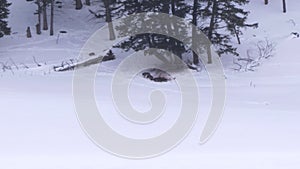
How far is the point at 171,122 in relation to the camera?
9953 mm

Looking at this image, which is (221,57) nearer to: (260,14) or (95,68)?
(95,68)

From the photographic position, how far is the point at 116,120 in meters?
9.70

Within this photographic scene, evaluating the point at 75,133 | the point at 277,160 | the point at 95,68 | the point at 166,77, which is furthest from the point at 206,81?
the point at 277,160

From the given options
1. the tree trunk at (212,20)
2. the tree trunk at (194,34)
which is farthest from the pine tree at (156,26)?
the tree trunk at (212,20)

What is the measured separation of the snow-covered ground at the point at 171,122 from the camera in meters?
6.22

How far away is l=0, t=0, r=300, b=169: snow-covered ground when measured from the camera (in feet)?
20.4

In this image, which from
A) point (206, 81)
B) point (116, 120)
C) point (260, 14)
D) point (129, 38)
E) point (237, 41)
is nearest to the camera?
point (116, 120)

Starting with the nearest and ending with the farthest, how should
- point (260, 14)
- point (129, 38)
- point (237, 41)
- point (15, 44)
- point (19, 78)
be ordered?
point (19, 78)
point (129, 38)
point (237, 41)
point (15, 44)
point (260, 14)

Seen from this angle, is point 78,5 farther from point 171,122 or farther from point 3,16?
point 171,122

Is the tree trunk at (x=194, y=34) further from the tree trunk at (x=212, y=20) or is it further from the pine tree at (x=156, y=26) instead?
the tree trunk at (x=212, y=20)

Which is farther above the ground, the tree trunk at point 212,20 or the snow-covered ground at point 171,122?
the tree trunk at point 212,20

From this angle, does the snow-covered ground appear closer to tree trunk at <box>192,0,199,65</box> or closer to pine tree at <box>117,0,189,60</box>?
tree trunk at <box>192,0,199,65</box>

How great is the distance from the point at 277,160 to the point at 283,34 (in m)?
22.5

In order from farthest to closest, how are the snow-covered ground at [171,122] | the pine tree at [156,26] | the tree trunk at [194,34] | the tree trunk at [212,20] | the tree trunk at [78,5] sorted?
1. the tree trunk at [78,5]
2. the tree trunk at [212,20]
3. the tree trunk at [194,34]
4. the pine tree at [156,26]
5. the snow-covered ground at [171,122]
